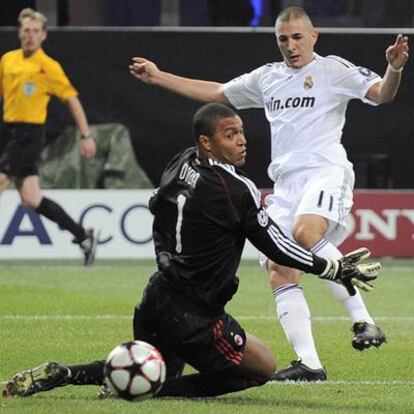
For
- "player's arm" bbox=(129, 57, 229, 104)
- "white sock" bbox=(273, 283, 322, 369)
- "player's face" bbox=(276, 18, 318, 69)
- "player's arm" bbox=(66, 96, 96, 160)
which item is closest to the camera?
"white sock" bbox=(273, 283, 322, 369)

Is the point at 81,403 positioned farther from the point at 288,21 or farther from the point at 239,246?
the point at 288,21

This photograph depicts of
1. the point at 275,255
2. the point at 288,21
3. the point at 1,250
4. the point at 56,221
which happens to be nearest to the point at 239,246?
the point at 275,255

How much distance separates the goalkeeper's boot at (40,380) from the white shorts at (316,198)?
209 cm

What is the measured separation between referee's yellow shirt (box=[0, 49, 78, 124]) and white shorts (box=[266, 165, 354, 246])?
22.1 ft

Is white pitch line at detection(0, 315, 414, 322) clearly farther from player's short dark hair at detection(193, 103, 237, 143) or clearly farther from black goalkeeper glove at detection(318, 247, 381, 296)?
black goalkeeper glove at detection(318, 247, 381, 296)

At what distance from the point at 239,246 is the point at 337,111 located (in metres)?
2.08

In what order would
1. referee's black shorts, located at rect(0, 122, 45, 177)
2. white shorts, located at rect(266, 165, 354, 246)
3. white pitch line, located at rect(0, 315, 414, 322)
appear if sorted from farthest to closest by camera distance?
referee's black shorts, located at rect(0, 122, 45, 177) → white pitch line, located at rect(0, 315, 414, 322) → white shorts, located at rect(266, 165, 354, 246)

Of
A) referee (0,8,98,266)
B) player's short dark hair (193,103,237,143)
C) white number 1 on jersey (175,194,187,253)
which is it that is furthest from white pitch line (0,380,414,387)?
referee (0,8,98,266)

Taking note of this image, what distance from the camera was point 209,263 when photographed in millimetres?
7914

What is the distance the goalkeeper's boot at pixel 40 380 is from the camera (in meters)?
7.90

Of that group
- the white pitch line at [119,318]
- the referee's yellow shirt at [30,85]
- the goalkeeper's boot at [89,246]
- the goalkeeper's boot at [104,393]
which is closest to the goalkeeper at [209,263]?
the goalkeeper's boot at [104,393]

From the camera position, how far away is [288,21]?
31.5 ft

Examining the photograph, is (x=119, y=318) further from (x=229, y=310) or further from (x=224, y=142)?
(x=224, y=142)

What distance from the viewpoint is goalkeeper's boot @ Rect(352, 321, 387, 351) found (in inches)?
354
